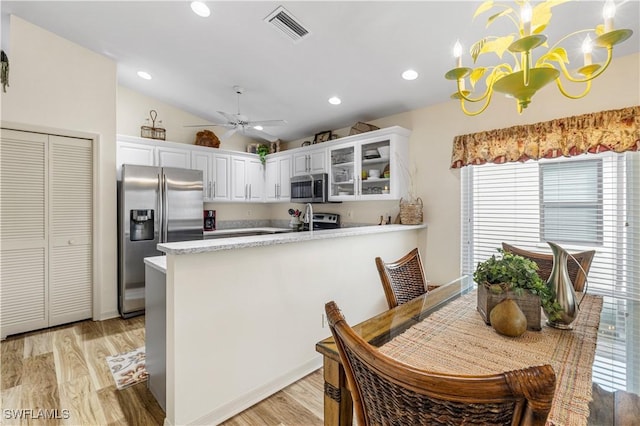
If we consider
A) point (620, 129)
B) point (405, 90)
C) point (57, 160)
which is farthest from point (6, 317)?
point (620, 129)

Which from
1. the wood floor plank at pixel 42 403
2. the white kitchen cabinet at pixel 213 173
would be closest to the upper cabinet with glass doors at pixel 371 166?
the white kitchen cabinet at pixel 213 173

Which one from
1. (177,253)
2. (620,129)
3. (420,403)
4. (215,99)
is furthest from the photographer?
(215,99)

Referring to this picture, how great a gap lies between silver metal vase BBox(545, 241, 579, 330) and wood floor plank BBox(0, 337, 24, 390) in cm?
349

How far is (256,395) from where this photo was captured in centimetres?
203

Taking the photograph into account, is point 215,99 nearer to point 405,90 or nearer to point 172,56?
point 172,56

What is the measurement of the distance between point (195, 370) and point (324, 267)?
1.18 m

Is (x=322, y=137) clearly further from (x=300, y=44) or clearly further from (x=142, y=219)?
(x=142, y=219)

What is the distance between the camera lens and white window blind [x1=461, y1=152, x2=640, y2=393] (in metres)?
2.44

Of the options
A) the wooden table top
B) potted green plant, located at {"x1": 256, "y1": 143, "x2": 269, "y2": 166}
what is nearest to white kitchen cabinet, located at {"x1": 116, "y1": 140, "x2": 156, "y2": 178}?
potted green plant, located at {"x1": 256, "y1": 143, "x2": 269, "y2": 166}

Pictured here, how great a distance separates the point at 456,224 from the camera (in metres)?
3.40

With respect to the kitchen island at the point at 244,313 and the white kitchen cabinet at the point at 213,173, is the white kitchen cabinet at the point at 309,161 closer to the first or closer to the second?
the white kitchen cabinet at the point at 213,173

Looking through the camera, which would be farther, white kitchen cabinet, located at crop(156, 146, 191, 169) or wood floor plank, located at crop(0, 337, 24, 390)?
white kitchen cabinet, located at crop(156, 146, 191, 169)

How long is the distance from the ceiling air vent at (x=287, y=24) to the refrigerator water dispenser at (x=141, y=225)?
2643mm

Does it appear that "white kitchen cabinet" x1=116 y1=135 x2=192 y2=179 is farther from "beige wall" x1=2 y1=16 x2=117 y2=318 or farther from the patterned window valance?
the patterned window valance
